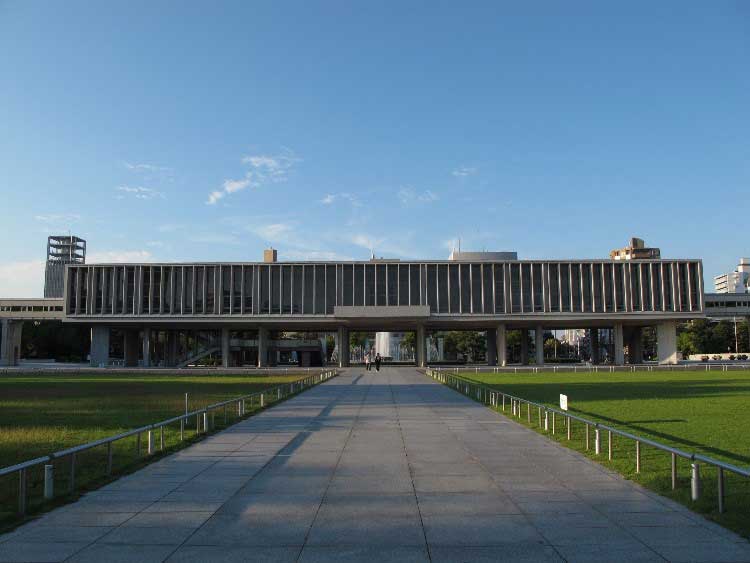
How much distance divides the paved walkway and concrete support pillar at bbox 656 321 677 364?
8073 cm

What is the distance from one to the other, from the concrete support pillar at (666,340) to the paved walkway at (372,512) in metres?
80.7

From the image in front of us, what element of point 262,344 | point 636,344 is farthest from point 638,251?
point 262,344

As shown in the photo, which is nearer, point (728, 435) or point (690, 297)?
point (728, 435)

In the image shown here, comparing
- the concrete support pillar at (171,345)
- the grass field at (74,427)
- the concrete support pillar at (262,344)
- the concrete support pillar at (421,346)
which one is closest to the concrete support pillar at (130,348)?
the concrete support pillar at (171,345)

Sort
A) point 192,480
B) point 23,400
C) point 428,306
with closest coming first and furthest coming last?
1. point 192,480
2. point 23,400
3. point 428,306

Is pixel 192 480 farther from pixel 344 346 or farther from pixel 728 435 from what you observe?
pixel 344 346

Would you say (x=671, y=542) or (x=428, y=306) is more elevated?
(x=428, y=306)

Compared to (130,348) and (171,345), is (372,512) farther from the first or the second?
(171,345)

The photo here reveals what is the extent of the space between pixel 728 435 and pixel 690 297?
3043 inches

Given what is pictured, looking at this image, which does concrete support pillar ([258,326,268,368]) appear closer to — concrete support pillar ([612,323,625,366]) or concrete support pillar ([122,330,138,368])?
concrete support pillar ([122,330,138,368])

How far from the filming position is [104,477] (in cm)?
1191

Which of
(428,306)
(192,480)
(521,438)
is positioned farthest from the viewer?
(428,306)

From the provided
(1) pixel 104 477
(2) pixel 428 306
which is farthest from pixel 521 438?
(2) pixel 428 306

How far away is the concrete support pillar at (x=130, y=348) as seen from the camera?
99.1m
